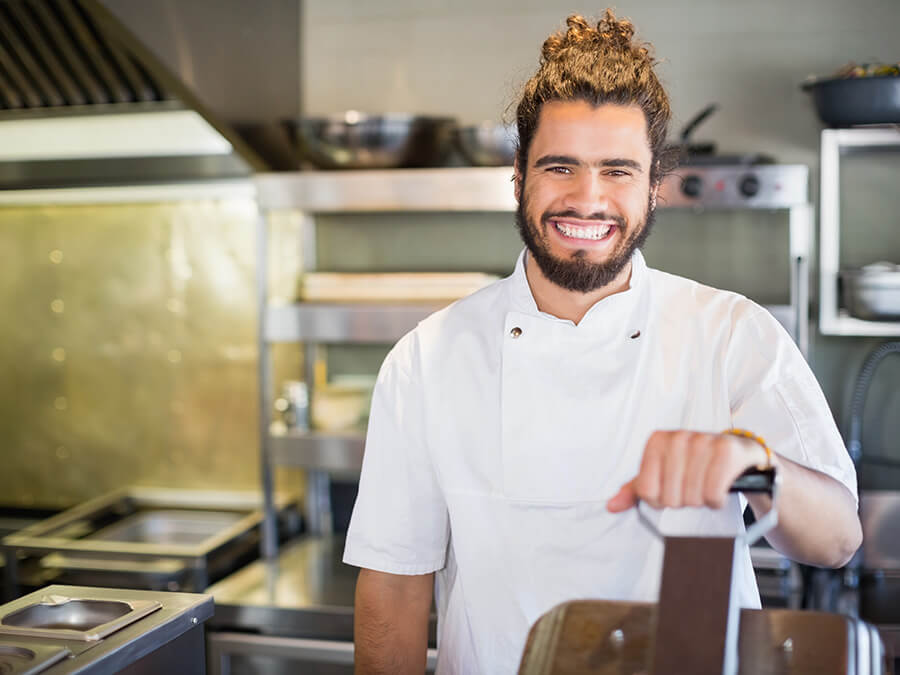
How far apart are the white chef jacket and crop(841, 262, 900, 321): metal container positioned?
1197mm

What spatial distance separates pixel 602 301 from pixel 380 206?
4.74ft

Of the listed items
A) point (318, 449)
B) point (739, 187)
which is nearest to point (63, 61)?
point (318, 449)

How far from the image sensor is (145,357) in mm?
3463

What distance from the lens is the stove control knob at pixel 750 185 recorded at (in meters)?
2.62

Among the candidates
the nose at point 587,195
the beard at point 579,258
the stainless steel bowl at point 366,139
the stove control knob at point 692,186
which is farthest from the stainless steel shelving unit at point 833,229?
the nose at point 587,195

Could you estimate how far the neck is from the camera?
5.01 feet

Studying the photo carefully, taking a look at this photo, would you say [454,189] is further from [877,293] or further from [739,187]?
[877,293]

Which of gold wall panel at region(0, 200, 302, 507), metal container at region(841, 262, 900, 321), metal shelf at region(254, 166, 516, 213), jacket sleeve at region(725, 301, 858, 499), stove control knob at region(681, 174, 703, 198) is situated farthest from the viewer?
gold wall panel at region(0, 200, 302, 507)

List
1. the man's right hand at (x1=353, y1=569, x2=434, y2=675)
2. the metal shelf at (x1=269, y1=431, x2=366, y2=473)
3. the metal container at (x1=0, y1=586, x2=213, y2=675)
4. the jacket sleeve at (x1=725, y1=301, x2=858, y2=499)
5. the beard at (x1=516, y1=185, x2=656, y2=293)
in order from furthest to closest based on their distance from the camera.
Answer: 1. the metal shelf at (x1=269, y1=431, x2=366, y2=473)
2. the man's right hand at (x1=353, y1=569, x2=434, y2=675)
3. the beard at (x1=516, y1=185, x2=656, y2=293)
4. the jacket sleeve at (x1=725, y1=301, x2=858, y2=499)
5. the metal container at (x1=0, y1=586, x2=213, y2=675)

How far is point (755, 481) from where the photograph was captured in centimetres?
95

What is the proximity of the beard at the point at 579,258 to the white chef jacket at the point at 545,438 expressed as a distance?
0.20 ft

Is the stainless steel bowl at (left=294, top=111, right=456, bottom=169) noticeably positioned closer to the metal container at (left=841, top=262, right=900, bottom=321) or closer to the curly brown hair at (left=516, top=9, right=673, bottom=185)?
the metal container at (left=841, top=262, right=900, bottom=321)

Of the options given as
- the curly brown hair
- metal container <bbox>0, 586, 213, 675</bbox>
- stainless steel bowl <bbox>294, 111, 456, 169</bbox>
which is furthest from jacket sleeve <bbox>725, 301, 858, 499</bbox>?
stainless steel bowl <bbox>294, 111, 456, 169</bbox>

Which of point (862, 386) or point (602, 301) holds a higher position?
point (602, 301)
